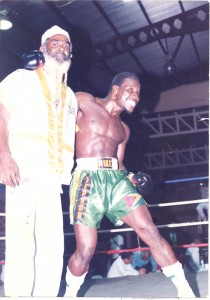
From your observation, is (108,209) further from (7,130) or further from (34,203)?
(7,130)

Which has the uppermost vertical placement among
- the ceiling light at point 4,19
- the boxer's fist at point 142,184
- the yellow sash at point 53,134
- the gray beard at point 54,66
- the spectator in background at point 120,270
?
the ceiling light at point 4,19

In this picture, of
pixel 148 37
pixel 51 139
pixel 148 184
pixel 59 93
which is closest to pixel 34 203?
pixel 51 139

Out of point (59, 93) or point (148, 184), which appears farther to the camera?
point (148, 184)

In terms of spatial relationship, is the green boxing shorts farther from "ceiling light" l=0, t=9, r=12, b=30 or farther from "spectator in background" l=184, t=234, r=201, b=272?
"spectator in background" l=184, t=234, r=201, b=272

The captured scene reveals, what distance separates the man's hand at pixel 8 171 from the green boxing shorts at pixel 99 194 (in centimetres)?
67

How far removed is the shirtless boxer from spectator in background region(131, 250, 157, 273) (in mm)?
3991

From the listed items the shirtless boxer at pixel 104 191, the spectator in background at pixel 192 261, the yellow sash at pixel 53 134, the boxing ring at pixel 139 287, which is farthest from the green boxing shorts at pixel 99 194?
the spectator in background at pixel 192 261

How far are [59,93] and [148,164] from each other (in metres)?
12.2

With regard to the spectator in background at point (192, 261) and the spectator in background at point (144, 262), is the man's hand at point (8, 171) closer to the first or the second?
the spectator in background at point (144, 262)

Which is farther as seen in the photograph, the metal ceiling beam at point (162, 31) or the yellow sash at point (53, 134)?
the metal ceiling beam at point (162, 31)

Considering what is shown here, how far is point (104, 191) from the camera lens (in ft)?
7.61

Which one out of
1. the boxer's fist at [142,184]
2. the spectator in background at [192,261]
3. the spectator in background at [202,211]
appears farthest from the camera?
the spectator in background at [202,211]

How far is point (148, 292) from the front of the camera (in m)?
2.61

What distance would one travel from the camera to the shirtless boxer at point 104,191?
2.23 metres
